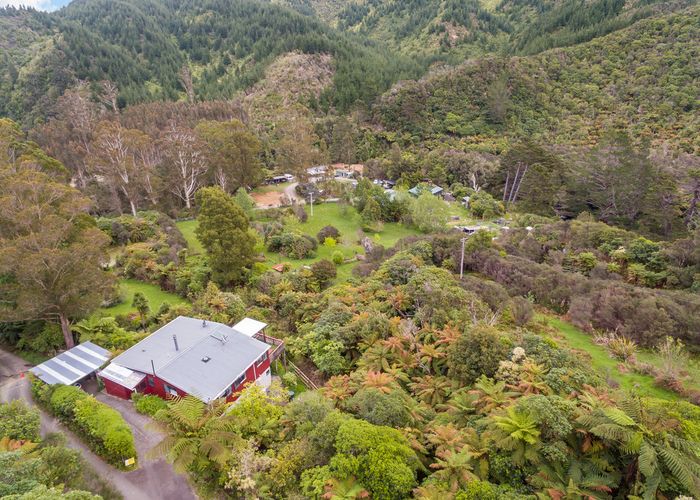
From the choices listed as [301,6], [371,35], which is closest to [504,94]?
[371,35]

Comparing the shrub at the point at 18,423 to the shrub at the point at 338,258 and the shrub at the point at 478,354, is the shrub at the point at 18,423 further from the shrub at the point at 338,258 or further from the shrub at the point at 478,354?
the shrub at the point at 338,258

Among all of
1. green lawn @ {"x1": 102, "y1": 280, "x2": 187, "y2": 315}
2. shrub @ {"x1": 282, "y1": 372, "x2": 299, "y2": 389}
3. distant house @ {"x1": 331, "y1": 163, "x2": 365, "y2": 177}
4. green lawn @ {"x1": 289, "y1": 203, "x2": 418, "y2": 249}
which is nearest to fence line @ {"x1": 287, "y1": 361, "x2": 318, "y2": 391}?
shrub @ {"x1": 282, "y1": 372, "x2": 299, "y2": 389}

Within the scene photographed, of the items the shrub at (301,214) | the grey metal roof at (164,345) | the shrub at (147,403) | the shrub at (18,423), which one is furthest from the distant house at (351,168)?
the shrub at (18,423)

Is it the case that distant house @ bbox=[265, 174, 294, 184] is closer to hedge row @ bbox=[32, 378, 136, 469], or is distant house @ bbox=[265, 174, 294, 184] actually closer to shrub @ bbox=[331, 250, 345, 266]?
shrub @ bbox=[331, 250, 345, 266]

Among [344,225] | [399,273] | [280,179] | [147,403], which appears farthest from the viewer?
[280,179]

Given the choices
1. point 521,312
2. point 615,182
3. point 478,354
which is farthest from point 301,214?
point 615,182

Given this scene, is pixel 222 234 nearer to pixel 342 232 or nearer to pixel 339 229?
pixel 342 232
